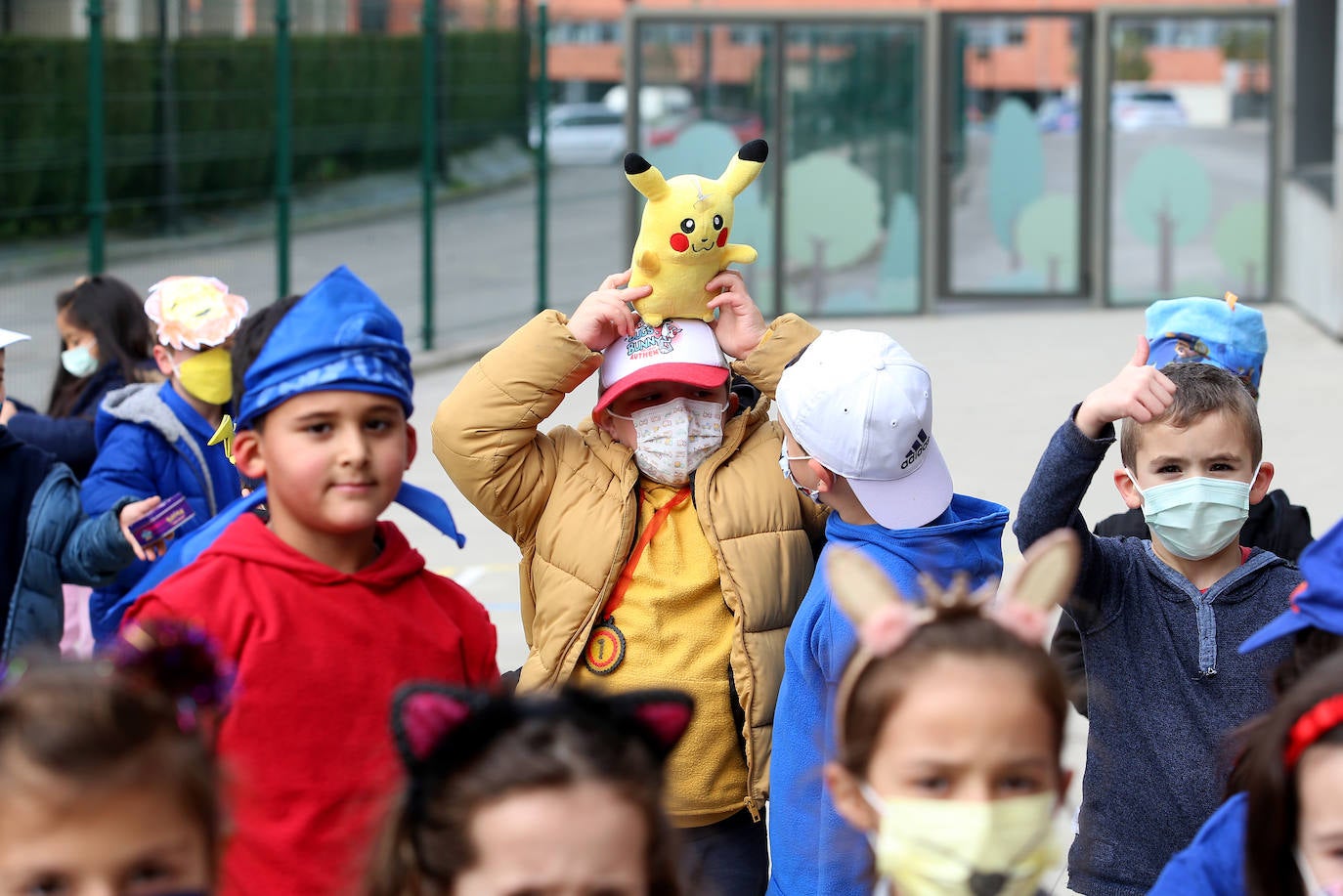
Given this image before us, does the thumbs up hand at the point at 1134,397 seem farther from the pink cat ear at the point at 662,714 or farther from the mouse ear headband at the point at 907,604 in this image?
the pink cat ear at the point at 662,714

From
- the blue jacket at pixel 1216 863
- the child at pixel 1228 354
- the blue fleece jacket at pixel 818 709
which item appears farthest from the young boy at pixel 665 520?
the blue jacket at pixel 1216 863

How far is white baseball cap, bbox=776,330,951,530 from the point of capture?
313cm

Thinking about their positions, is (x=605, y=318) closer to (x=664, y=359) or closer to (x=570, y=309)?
(x=664, y=359)

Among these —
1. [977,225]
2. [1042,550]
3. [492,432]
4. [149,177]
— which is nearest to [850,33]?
[977,225]

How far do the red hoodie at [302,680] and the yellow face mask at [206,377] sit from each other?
2026mm

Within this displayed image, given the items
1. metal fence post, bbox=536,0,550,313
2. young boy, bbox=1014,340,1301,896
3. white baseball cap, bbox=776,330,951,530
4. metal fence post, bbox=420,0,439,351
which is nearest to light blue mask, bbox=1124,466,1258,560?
young boy, bbox=1014,340,1301,896

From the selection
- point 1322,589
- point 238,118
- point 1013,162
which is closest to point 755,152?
point 1322,589

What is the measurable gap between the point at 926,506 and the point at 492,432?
0.85 m

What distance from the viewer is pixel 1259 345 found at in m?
4.16

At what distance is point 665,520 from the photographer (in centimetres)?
345

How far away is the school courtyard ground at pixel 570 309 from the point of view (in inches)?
346

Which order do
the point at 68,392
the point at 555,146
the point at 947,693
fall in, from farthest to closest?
the point at 555,146 < the point at 68,392 < the point at 947,693

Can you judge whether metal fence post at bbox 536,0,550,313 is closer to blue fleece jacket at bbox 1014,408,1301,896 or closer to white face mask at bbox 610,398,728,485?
white face mask at bbox 610,398,728,485

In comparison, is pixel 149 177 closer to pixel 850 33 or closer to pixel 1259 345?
pixel 850 33
